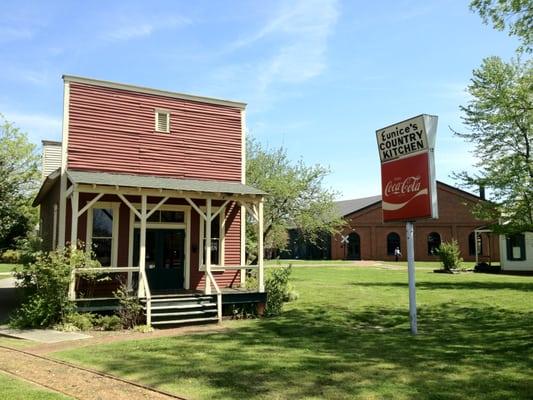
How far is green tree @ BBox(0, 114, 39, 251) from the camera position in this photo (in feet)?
86.2

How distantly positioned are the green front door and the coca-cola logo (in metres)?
7.00

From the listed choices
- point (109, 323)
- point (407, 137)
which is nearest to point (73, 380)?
point (109, 323)

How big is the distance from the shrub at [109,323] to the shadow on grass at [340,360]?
2155 mm

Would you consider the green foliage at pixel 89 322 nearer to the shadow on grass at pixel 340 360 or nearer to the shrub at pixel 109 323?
the shrub at pixel 109 323

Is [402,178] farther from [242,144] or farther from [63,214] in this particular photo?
[63,214]

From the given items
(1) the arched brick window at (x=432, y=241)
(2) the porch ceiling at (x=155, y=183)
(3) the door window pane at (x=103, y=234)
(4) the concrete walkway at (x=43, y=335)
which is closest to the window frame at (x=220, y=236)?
(2) the porch ceiling at (x=155, y=183)

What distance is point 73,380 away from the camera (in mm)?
7629

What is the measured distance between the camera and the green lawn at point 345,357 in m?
7.10

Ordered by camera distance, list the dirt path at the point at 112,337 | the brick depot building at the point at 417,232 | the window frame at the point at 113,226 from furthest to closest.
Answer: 1. the brick depot building at the point at 417,232
2. the window frame at the point at 113,226
3. the dirt path at the point at 112,337

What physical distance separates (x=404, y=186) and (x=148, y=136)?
27.8 ft

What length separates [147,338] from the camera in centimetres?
1161

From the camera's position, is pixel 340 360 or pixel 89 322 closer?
pixel 340 360

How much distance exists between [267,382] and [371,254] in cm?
4761

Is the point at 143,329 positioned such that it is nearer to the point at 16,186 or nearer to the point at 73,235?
the point at 73,235
